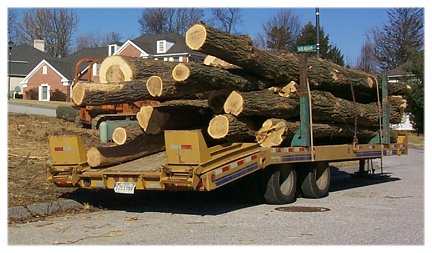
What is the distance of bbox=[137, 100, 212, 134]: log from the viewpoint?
1135 cm

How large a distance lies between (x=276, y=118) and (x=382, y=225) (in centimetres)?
310

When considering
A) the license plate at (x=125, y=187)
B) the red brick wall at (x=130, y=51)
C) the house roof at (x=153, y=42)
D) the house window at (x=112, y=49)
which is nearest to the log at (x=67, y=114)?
the license plate at (x=125, y=187)

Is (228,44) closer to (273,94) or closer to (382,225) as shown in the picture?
(273,94)

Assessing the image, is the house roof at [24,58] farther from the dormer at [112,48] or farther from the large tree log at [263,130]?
the large tree log at [263,130]

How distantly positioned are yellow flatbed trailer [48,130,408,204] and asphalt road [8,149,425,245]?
18.0 inches

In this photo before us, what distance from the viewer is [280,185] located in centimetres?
1201

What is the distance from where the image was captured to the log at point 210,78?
1017cm

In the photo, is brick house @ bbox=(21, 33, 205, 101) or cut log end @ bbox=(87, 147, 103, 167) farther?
brick house @ bbox=(21, 33, 205, 101)

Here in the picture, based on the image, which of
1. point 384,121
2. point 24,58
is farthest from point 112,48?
point 384,121

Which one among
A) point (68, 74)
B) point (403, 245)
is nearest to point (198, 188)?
point (403, 245)

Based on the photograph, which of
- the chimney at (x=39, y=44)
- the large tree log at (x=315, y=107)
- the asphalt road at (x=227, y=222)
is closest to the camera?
the asphalt road at (x=227, y=222)

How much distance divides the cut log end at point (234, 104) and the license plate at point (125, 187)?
2072 millimetres

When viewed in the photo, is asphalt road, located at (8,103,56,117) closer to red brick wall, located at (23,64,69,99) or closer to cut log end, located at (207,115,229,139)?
cut log end, located at (207,115,229,139)

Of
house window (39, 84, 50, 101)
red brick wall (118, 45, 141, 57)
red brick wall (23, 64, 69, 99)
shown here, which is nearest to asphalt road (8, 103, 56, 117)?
red brick wall (118, 45, 141, 57)
